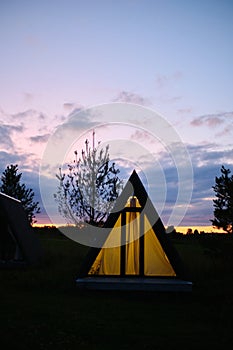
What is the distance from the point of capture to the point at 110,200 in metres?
25.9

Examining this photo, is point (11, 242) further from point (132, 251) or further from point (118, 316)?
point (118, 316)

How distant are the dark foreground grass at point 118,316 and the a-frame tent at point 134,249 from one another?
97 centimetres

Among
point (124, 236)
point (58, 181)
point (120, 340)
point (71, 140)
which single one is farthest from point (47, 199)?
point (120, 340)

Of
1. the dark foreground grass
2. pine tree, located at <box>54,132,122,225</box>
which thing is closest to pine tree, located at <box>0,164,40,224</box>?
pine tree, located at <box>54,132,122,225</box>

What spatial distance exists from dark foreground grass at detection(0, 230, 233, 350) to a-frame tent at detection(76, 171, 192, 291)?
967 millimetres

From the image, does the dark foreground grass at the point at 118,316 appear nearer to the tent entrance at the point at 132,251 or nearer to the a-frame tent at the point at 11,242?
the tent entrance at the point at 132,251

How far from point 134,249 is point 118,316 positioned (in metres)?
4.62

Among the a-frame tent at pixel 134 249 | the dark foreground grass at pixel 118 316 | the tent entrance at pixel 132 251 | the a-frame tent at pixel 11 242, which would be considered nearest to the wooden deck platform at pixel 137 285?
the dark foreground grass at pixel 118 316

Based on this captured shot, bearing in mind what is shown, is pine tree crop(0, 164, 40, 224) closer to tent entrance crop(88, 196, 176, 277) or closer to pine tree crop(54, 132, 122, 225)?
pine tree crop(54, 132, 122, 225)

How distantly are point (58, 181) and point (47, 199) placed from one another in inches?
56.0

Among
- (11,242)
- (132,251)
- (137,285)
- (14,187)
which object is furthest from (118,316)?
(14,187)

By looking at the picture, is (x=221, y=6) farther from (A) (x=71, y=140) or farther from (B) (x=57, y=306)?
(B) (x=57, y=306)

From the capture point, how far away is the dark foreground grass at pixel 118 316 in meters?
7.07

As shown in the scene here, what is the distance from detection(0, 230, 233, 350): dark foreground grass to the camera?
7.07 metres
